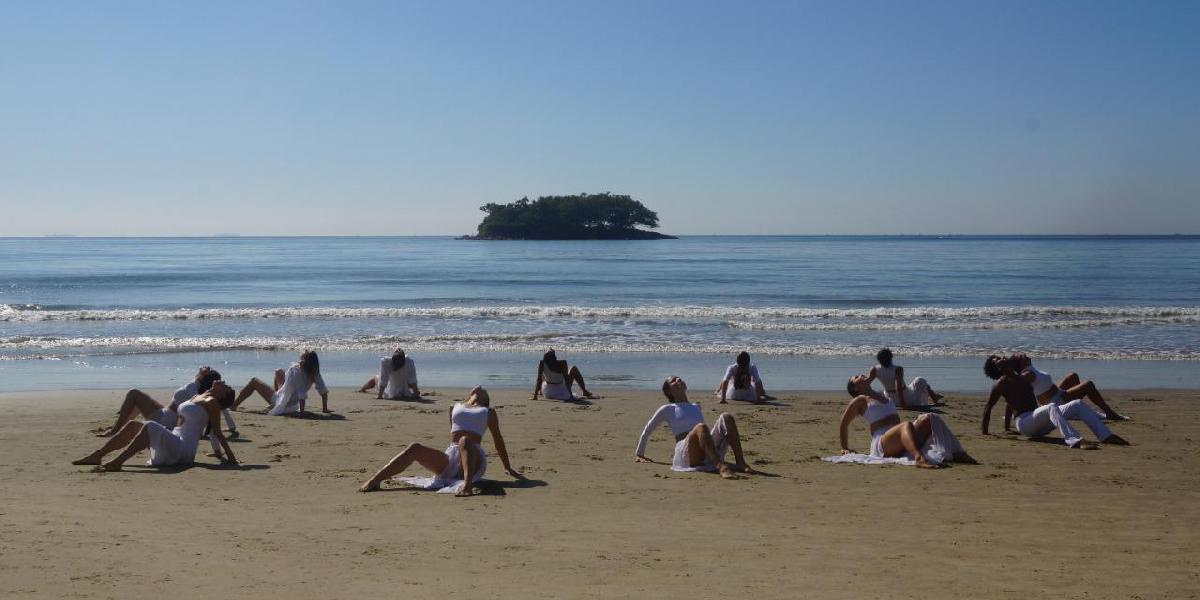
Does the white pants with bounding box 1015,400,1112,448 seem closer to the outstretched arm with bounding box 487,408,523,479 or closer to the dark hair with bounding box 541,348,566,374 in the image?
the outstretched arm with bounding box 487,408,523,479

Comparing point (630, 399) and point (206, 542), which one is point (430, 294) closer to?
point (630, 399)

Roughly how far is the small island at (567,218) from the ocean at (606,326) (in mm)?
78995

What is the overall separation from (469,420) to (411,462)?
2.22 feet

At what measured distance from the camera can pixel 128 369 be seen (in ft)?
61.6

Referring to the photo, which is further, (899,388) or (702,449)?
(899,388)

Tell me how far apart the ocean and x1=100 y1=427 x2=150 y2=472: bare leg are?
760cm

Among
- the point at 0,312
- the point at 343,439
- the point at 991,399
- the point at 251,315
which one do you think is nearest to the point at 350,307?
the point at 251,315

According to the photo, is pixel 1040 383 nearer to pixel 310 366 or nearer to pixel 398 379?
pixel 398 379

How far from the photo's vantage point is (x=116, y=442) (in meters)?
9.70

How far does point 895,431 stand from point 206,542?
6909mm

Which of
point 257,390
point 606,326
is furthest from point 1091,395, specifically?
point 606,326

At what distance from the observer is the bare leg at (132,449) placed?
30.9 feet

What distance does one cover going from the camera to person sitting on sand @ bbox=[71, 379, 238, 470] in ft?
31.4

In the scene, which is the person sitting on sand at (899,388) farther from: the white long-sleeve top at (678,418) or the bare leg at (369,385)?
the bare leg at (369,385)
